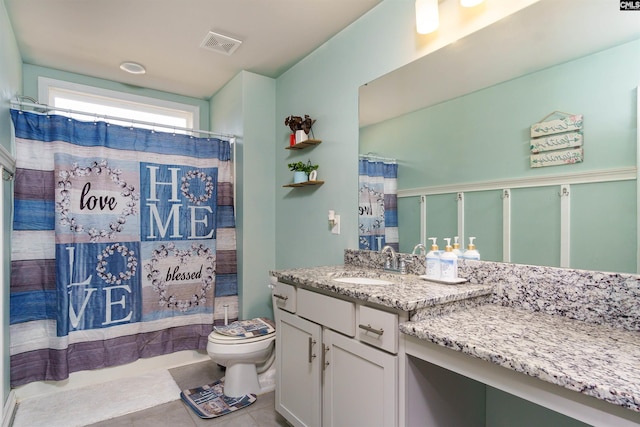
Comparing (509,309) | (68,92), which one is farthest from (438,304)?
(68,92)

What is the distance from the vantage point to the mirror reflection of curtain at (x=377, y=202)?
1.92m

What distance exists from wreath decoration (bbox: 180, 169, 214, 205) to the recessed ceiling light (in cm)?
90

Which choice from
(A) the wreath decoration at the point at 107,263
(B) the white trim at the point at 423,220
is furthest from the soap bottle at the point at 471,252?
(A) the wreath decoration at the point at 107,263

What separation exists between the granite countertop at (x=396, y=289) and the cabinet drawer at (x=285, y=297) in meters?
0.04

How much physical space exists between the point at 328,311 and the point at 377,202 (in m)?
0.76

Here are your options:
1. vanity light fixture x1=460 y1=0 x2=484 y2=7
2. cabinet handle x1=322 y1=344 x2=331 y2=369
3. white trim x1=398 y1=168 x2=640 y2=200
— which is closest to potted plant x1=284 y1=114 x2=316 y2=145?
white trim x1=398 y1=168 x2=640 y2=200

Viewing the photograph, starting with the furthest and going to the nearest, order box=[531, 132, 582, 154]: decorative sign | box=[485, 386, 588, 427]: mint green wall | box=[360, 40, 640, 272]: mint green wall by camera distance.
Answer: box=[485, 386, 588, 427]: mint green wall, box=[531, 132, 582, 154]: decorative sign, box=[360, 40, 640, 272]: mint green wall

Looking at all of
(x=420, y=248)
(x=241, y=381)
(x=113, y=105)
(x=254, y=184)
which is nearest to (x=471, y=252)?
(x=420, y=248)

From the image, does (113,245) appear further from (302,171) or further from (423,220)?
(423,220)

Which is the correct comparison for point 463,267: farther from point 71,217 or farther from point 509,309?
point 71,217

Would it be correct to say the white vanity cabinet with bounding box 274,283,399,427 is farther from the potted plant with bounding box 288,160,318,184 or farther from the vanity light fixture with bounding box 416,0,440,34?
the vanity light fixture with bounding box 416,0,440,34

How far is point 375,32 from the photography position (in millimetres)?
1989

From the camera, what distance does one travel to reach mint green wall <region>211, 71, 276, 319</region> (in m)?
2.81

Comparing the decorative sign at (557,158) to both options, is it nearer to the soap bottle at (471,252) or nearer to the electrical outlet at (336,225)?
the soap bottle at (471,252)
